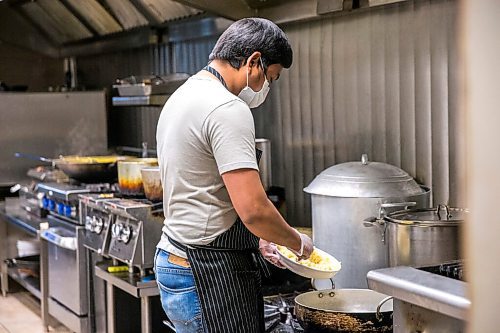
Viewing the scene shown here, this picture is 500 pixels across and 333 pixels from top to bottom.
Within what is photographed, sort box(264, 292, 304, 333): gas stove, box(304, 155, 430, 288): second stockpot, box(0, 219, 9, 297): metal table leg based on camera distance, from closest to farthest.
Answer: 1. box(264, 292, 304, 333): gas stove
2. box(304, 155, 430, 288): second stockpot
3. box(0, 219, 9, 297): metal table leg

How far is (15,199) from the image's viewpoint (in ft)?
18.7

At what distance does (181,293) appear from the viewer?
2.29 m

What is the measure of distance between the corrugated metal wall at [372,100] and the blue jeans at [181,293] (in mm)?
1043

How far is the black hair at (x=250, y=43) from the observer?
2.23 metres

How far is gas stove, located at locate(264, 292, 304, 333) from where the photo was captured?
2.73m

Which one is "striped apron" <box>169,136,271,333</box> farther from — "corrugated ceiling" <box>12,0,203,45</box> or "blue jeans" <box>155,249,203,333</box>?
"corrugated ceiling" <box>12,0,203,45</box>

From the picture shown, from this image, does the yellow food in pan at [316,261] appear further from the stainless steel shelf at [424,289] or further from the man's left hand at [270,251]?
the stainless steel shelf at [424,289]

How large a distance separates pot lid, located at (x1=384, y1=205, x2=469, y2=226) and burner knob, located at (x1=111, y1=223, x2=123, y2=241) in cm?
161

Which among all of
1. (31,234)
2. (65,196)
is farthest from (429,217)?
(31,234)

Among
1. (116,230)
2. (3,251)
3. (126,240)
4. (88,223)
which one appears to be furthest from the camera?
(3,251)

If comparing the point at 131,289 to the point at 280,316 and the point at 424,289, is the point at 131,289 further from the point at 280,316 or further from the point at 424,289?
the point at 424,289

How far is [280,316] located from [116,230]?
1280 mm

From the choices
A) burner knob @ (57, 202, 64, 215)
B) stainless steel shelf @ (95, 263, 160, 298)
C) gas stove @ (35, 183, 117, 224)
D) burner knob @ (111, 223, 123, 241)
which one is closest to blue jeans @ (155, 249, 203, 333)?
stainless steel shelf @ (95, 263, 160, 298)

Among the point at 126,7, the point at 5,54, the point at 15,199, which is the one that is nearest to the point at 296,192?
the point at 126,7
